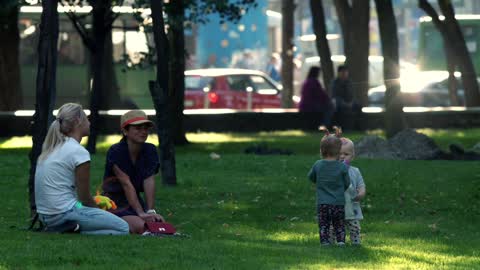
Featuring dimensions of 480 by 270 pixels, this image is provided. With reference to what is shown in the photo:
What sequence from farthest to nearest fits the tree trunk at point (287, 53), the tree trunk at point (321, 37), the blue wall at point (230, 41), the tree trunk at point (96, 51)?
the blue wall at point (230, 41) → the tree trunk at point (287, 53) → the tree trunk at point (321, 37) → the tree trunk at point (96, 51)

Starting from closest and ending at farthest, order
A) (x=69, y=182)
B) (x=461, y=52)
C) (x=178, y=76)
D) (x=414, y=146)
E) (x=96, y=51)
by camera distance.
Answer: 1. (x=69, y=182)
2. (x=96, y=51)
3. (x=414, y=146)
4. (x=178, y=76)
5. (x=461, y=52)

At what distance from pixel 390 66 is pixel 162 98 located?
1047 centimetres

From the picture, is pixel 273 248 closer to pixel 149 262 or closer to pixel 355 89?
pixel 149 262

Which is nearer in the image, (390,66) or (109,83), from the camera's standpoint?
(390,66)

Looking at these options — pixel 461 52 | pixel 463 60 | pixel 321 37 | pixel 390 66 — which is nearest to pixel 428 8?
pixel 461 52

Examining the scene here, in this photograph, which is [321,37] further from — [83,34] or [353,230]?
[353,230]

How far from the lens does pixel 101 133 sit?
3172cm

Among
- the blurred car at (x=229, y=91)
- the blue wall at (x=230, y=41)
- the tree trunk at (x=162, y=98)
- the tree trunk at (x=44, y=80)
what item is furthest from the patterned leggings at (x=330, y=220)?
the blue wall at (x=230, y=41)

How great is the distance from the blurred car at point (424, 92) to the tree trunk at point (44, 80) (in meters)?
32.6

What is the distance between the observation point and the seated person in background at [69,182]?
38.4ft

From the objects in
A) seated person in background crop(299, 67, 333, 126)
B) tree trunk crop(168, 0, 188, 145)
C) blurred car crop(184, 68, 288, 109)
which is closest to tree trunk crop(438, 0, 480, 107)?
seated person in background crop(299, 67, 333, 126)

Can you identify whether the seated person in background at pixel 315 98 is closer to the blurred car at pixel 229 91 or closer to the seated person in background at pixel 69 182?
the blurred car at pixel 229 91

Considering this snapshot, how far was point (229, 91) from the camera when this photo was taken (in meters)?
44.6

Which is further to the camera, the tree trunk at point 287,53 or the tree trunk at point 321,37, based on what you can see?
the tree trunk at point 287,53
